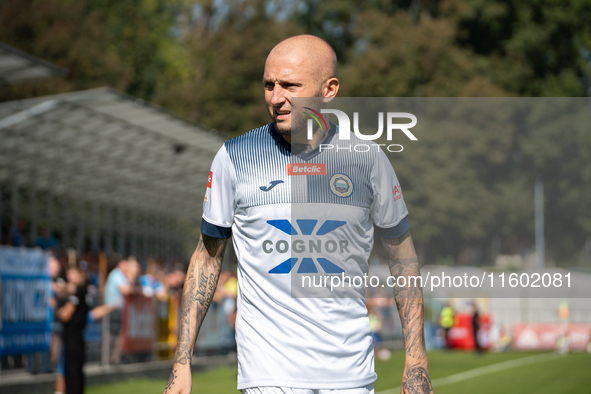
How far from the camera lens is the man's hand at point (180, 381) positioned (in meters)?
3.35

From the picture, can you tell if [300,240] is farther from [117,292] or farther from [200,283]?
[117,292]

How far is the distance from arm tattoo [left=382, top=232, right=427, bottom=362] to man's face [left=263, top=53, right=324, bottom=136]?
69cm

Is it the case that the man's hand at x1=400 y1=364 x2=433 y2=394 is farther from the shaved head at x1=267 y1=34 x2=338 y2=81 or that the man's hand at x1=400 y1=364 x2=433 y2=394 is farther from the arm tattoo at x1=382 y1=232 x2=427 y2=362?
the shaved head at x1=267 y1=34 x2=338 y2=81

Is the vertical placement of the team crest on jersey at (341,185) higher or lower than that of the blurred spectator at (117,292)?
higher

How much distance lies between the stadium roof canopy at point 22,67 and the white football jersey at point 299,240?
11.0 meters

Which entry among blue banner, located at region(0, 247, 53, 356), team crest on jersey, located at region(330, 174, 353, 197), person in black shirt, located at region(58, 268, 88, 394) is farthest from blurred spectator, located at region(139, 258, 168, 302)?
team crest on jersey, located at region(330, 174, 353, 197)

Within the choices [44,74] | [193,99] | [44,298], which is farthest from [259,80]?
[44,298]

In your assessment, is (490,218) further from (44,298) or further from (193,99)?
(193,99)

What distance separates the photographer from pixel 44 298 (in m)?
12.6

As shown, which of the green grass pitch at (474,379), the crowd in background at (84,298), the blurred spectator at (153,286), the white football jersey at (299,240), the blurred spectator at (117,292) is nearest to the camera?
the white football jersey at (299,240)

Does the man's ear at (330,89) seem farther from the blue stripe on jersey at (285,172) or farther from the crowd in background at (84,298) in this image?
the crowd in background at (84,298)

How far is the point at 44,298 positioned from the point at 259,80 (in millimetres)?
35009

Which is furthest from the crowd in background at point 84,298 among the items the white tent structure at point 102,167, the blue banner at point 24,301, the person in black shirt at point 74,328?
the white tent structure at point 102,167

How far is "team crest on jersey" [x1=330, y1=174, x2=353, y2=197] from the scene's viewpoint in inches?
133
